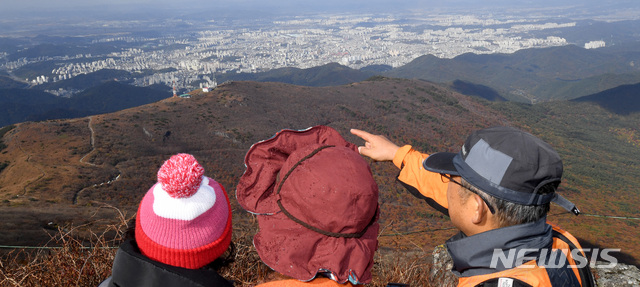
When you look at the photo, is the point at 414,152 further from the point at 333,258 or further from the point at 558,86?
the point at 558,86

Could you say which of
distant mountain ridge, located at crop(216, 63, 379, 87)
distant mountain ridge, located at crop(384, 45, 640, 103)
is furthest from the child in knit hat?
distant mountain ridge, located at crop(384, 45, 640, 103)

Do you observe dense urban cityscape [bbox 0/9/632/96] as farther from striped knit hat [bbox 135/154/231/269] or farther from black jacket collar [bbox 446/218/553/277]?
black jacket collar [bbox 446/218/553/277]

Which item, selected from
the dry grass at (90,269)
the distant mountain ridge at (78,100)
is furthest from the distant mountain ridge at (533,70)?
the dry grass at (90,269)

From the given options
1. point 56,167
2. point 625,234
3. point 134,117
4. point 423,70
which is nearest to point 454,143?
point 625,234

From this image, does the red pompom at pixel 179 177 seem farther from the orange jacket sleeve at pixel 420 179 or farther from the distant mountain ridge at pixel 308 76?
the distant mountain ridge at pixel 308 76

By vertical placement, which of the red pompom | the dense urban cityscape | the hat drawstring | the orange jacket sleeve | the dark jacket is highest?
the red pompom
